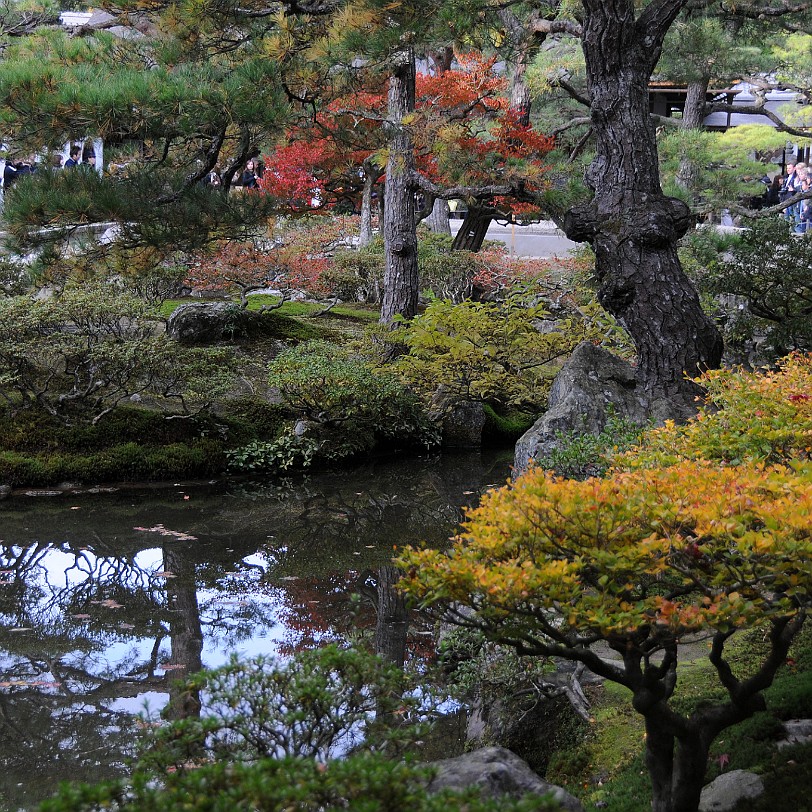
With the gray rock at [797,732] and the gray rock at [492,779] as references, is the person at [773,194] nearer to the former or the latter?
the gray rock at [797,732]

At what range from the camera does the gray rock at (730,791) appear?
9.95 feet

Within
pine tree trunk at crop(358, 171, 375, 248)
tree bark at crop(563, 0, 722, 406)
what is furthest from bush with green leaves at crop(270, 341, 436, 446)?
pine tree trunk at crop(358, 171, 375, 248)

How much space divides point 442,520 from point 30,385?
442 centimetres

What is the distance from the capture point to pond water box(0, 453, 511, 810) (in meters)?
4.27

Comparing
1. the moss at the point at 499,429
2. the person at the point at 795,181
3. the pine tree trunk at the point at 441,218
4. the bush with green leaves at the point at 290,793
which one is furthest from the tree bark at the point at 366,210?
the bush with green leaves at the point at 290,793

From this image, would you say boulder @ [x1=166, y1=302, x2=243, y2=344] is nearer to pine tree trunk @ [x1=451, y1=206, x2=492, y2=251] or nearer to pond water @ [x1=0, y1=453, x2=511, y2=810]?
pond water @ [x1=0, y1=453, x2=511, y2=810]

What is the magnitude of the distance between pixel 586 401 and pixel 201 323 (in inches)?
236

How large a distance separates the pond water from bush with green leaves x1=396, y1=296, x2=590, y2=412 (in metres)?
1.12

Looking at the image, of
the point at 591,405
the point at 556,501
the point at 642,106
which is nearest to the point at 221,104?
the point at 642,106

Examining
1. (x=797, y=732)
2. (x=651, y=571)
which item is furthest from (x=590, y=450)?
(x=651, y=571)

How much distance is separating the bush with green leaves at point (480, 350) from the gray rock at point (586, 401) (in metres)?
2.43

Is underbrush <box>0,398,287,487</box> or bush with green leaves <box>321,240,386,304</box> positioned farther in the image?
bush with green leaves <box>321,240,386,304</box>

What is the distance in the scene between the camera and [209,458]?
29.7 feet

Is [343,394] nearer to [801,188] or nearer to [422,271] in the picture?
[422,271]
